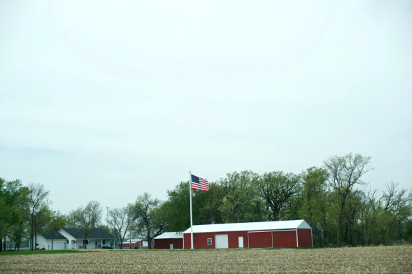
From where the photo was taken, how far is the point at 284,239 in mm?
54344

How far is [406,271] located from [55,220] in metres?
81.2

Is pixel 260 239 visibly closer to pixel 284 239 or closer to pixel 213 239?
pixel 284 239

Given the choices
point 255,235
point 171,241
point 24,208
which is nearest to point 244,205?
point 171,241

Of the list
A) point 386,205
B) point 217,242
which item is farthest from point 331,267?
point 386,205

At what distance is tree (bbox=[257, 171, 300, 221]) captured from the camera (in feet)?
249

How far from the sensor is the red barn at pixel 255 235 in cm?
5428

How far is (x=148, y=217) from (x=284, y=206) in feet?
114

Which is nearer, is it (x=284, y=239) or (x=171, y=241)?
(x=284, y=239)

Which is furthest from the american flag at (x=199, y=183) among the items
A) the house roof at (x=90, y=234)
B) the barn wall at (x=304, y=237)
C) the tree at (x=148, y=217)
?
the house roof at (x=90, y=234)

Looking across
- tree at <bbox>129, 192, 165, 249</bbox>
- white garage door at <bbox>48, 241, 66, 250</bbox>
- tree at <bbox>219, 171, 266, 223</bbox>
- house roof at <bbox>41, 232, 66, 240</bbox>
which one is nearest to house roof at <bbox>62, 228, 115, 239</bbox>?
house roof at <bbox>41, 232, 66, 240</bbox>

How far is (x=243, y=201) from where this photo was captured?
77.8 metres

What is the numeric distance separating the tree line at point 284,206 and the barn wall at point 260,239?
11.9 metres

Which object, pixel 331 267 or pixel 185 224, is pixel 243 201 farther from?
pixel 331 267

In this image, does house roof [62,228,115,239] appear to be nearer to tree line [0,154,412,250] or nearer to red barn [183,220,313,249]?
tree line [0,154,412,250]
